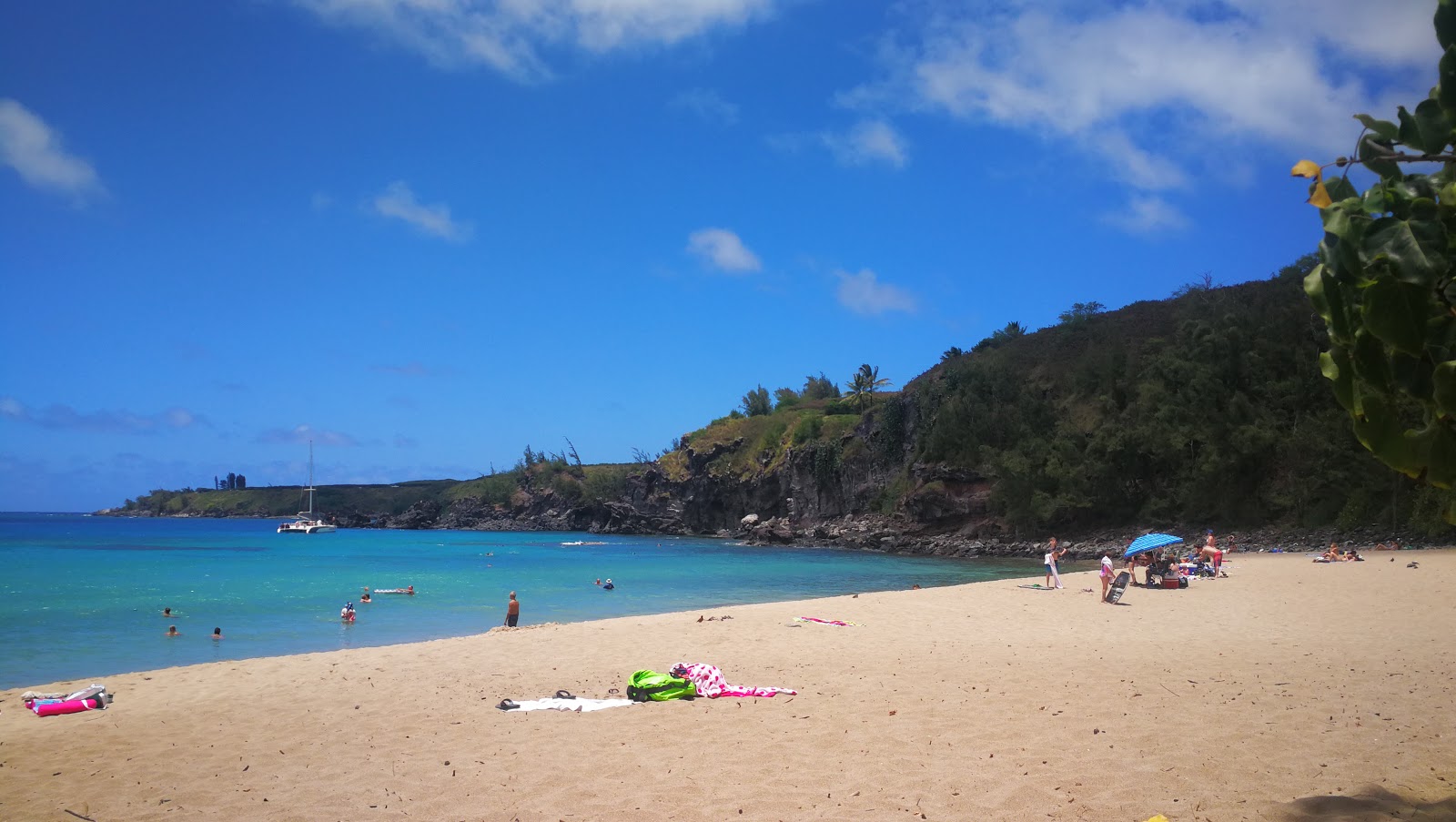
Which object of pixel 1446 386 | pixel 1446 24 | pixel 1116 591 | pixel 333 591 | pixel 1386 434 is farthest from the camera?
pixel 333 591

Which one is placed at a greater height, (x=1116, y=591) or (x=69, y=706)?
(x=1116, y=591)

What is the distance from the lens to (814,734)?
8.94 metres

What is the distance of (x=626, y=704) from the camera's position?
34.8 feet

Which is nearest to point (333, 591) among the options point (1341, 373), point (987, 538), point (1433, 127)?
point (1341, 373)

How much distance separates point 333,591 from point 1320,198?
39931 millimetres

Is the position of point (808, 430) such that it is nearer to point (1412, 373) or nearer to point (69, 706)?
point (69, 706)

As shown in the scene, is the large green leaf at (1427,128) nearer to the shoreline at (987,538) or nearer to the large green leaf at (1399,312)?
the large green leaf at (1399,312)

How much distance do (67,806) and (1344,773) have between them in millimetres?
10345

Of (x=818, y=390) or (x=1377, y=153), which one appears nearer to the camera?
(x=1377, y=153)

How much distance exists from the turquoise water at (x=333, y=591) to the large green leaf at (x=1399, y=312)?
20.8m

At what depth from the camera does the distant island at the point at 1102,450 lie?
159ft

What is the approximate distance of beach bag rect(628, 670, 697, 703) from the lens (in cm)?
1086

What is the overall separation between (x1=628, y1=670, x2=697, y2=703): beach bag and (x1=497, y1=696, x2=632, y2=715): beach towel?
0.17 meters

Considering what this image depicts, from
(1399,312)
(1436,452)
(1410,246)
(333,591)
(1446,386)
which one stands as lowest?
(333,591)
